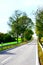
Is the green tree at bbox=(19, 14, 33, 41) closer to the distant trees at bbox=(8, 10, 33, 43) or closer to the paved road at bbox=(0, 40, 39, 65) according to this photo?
the distant trees at bbox=(8, 10, 33, 43)

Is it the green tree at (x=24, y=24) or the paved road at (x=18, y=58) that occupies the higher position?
the green tree at (x=24, y=24)

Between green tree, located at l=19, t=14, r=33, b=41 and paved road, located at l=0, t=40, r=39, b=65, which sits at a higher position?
green tree, located at l=19, t=14, r=33, b=41

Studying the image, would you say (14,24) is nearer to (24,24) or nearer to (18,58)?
(24,24)

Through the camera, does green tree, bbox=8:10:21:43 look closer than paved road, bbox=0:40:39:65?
No

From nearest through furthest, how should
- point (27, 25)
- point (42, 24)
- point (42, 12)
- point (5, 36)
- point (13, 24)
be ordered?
1. point (42, 12)
2. point (42, 24)
3. point (5, 36)
4. point (13, 24)
5. point (27, 25)

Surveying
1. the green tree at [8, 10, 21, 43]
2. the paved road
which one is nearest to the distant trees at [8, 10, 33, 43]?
the green tree at [8, 10, 21, 43]

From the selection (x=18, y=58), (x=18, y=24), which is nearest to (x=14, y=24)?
(x=18, y=24)

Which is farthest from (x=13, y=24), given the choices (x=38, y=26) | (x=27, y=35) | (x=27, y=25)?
(x=38, y=26)

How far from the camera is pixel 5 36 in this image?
315 ft

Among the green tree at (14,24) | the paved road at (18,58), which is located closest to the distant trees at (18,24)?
the green tree at (14,24)

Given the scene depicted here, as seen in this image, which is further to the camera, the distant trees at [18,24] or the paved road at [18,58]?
the distant trees at [18,24]

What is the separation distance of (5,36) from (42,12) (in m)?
47.9

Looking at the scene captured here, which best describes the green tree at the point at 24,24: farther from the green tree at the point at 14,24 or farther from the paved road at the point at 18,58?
the paved road at the point at 18,58

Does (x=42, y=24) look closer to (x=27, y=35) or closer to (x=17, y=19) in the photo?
(x=17, y=19)
